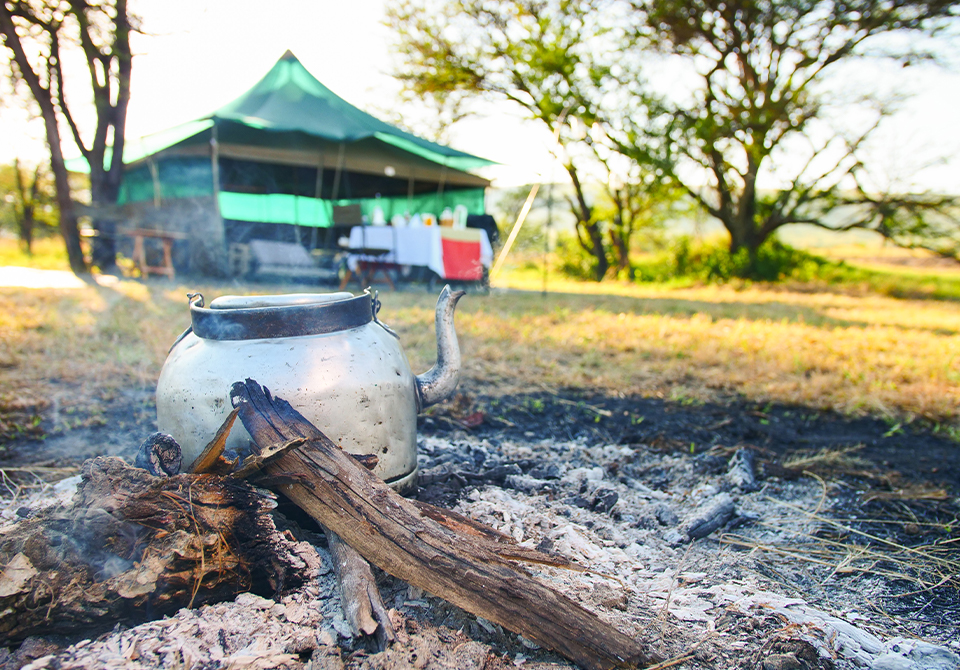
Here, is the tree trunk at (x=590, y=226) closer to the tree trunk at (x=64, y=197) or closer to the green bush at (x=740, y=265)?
the green bush at (x=740, y=265)

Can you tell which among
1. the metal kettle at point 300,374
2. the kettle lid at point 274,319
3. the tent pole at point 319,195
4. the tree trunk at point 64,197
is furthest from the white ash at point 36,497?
the tree trunk at point 64,197

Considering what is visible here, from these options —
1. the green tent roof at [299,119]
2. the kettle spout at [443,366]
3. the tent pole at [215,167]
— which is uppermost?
the green tent roof at [299,119]

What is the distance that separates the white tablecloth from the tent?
1.20 feet

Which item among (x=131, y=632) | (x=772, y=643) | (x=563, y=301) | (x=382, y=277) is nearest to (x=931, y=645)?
(x=772, y=643)

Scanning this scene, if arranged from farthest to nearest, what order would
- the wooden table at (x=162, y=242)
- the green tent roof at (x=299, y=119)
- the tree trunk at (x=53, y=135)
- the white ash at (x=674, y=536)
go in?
1. the tree trunk at (x=53, y=135)
2. the wooden table at (x=162, y=242)
3. the green tent roof at (x=299, y=119)
4. the white ash at (x=674, y=536)

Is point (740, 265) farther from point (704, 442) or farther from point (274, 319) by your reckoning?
point (274, 319)

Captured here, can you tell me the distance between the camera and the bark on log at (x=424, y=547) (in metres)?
1.17

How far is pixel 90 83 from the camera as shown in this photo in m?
9.94

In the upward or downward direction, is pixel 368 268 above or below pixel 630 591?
above

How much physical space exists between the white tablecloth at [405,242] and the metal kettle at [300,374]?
21.7 feet

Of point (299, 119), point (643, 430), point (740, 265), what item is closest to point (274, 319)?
point (643, 430)

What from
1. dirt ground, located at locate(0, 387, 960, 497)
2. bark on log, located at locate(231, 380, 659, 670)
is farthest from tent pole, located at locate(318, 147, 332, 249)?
bark on log, located at locate(231, 380, 659, 670)

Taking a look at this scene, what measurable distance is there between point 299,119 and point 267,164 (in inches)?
89.0

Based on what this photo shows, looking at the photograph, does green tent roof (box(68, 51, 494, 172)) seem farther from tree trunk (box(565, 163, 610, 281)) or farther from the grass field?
tree trunk (box(565, 163, 610, 281))
